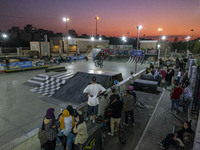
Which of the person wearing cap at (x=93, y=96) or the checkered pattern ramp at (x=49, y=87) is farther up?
the person wearing cap at (x=93, y=96)

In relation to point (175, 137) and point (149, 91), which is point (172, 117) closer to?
point (175, 137)

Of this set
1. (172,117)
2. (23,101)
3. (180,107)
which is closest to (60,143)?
(172,117)

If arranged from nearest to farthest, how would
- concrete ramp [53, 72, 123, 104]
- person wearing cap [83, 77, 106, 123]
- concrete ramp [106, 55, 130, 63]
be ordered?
person wearing cap [83, 77, 106, 123] < concrete ramp [53, 72, 123, 104] < concrete ramp [106, 55, 130, 63]

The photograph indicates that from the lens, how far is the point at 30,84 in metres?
12.8

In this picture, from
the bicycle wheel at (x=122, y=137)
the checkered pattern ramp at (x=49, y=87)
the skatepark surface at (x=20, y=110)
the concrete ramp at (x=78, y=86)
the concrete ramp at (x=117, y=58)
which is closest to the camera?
the bicycle wheel at (x=122, y=137)

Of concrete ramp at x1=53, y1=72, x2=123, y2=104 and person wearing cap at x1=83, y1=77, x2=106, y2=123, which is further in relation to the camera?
concrete ramp at x1=53, y1=72, x2=123, y2=104

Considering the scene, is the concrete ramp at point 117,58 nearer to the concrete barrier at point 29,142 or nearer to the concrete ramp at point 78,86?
the concrete ramp at point 78,86

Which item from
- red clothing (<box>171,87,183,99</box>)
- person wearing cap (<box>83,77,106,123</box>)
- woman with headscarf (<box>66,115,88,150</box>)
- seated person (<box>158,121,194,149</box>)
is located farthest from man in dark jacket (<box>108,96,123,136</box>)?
red clothing (<box>171,87,183,99</box>)

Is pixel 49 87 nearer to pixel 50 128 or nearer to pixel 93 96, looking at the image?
pixel 93 96

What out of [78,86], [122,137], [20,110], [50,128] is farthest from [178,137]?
[20,110]

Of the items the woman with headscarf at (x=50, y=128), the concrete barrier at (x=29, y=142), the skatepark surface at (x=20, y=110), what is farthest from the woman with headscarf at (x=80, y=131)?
the skatepark surface at (x=20, y=110)

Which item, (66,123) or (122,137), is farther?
(122,137)

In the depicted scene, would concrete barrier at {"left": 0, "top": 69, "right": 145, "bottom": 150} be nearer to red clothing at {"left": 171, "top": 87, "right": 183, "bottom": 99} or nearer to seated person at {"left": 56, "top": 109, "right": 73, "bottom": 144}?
seated person at {"left": 56, "top": 109, "right": 73, "bottom": 144}

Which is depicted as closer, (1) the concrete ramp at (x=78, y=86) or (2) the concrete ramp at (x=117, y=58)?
(1) the concrete ramp at (x=78, y=86)
